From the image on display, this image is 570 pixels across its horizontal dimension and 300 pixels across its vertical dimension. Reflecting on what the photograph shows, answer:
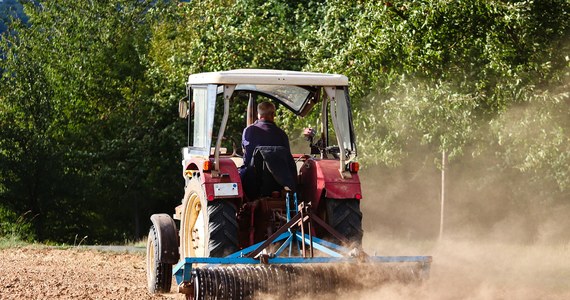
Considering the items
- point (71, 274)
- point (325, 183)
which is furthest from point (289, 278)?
point (71, 274)

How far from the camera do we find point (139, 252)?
19.0m

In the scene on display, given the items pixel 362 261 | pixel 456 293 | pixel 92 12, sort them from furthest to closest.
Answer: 1. pixel 92 12
2. pixel 456 293
3. pixel 362 261

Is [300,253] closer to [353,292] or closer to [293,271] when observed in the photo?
[293,271]

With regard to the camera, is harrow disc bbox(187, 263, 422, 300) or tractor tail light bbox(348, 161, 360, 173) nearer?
harrow disc bbox(187, 263, 422, 300)

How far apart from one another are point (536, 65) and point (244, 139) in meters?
6.09

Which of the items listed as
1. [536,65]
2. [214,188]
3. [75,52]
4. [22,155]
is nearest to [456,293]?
[214,188]

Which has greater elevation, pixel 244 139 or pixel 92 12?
pixel 92 12

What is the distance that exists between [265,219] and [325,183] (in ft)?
2.19

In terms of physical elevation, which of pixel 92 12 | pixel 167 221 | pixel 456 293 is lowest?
pixel 456 293

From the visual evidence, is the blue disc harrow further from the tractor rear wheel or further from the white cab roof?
the white cab roof

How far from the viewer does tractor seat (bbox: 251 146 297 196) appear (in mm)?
10414

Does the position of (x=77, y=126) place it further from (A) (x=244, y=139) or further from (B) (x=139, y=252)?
(A) (x=244, y=139)

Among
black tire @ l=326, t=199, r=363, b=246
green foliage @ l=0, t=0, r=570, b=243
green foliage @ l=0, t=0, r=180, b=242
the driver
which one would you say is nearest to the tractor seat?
the driver

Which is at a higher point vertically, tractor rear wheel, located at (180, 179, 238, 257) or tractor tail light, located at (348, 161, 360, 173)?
tractor tail light, located at (348, 161, 360, 173)
